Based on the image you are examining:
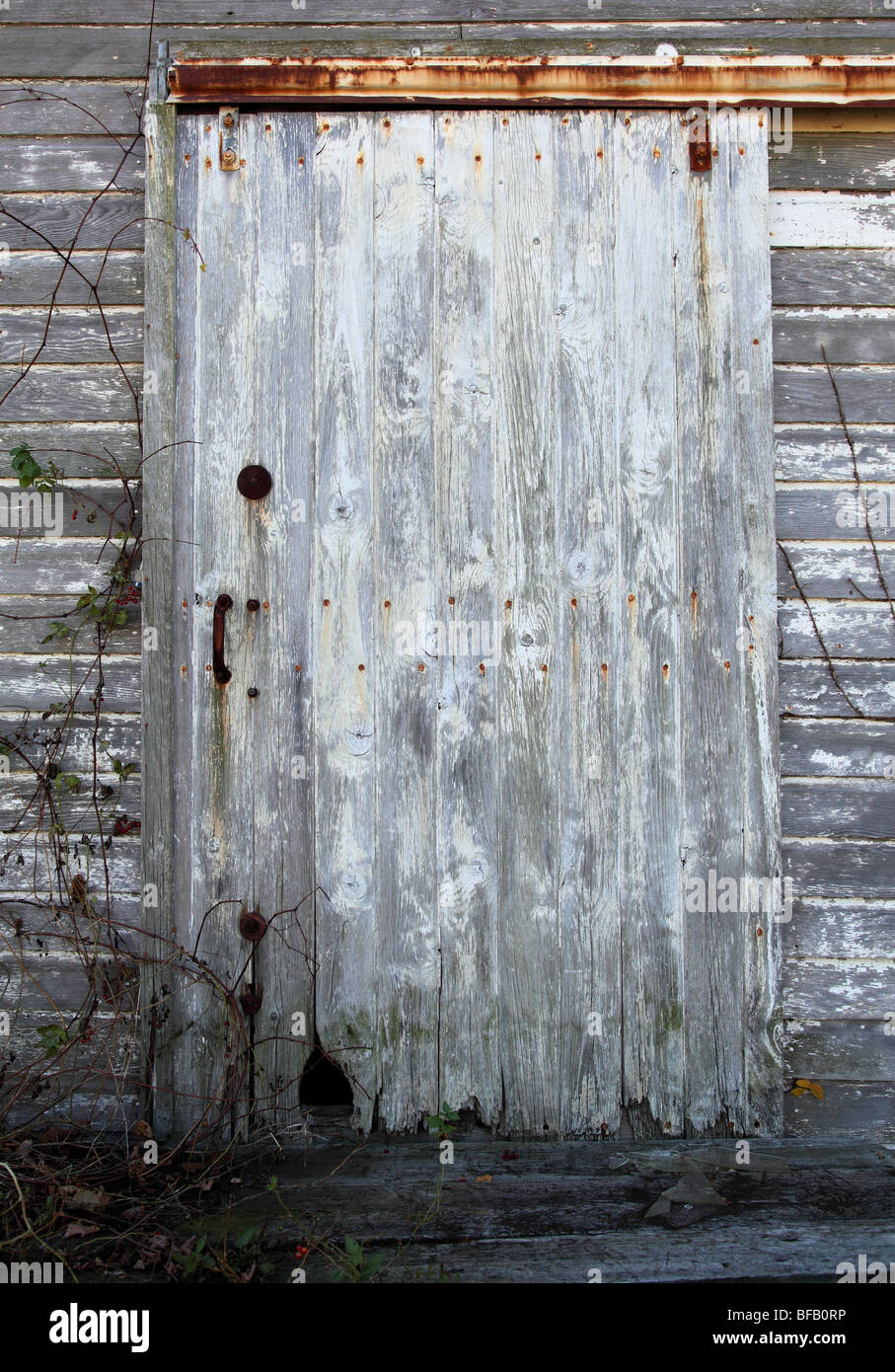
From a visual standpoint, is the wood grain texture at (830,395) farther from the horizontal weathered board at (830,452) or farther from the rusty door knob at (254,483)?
the rusty door knob at (254,483)

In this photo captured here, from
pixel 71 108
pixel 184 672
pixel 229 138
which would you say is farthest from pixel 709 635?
pixel 71 108

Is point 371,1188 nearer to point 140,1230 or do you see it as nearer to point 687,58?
point 140,1230

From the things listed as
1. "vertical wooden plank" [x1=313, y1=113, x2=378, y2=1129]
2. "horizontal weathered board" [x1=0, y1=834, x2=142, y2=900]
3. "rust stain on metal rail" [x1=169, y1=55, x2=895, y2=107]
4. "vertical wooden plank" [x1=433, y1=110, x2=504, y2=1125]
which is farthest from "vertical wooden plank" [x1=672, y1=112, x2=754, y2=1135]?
"horizontal weathered board" [x1=0, y1=834, x2=142, y2=900]

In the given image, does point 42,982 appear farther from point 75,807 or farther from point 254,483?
point 254,483

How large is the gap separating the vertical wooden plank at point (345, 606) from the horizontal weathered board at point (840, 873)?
1.14 metres

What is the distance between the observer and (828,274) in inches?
100

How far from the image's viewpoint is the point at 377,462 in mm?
2508

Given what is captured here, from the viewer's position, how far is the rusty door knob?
2.49 metres

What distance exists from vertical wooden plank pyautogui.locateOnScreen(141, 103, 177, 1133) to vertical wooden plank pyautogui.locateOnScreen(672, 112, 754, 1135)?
1367mm

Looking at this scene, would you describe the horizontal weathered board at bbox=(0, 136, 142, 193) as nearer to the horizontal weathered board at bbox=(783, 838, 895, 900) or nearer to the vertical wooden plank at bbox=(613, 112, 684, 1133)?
the vertical wooden plank at bbox=(613, 112, 684, 1133)

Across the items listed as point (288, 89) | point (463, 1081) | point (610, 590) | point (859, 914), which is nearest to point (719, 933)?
point (859, 914)

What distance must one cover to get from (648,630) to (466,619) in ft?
1.61

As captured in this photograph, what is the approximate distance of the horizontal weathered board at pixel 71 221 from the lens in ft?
8.41

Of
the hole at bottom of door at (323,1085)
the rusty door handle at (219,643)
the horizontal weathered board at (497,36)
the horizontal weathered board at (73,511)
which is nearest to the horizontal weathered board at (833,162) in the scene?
the horizontal weathered board at (497,36)
